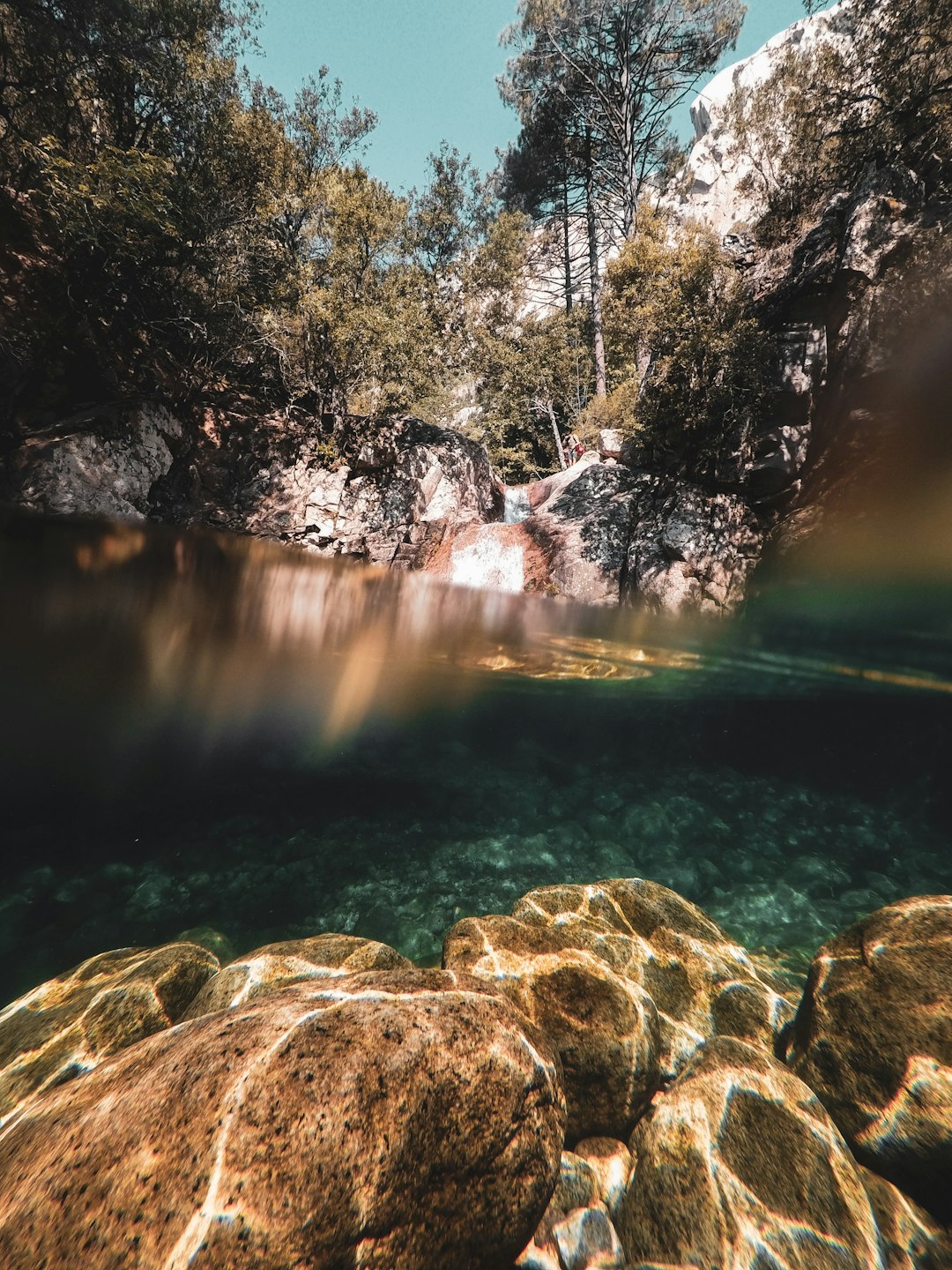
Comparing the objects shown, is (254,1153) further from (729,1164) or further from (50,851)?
(50,851)

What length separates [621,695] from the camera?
41.4 ft

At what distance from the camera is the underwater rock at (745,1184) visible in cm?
243

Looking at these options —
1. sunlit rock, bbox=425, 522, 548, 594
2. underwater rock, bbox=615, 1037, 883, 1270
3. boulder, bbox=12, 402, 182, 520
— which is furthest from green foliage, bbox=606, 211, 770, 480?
underwater rock, bbox=615, 1037, 883, 1270

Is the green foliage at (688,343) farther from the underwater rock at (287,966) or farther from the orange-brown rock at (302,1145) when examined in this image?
the orange-brown rock at (302,1145)

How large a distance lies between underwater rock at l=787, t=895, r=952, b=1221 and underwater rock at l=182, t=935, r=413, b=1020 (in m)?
3.29

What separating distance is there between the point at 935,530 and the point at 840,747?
7.72 meters

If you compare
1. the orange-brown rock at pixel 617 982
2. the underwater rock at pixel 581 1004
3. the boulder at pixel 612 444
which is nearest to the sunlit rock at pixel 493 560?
the boulder at pixel 612 444

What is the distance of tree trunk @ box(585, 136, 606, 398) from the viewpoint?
21.2 m

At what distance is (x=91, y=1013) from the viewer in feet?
11.8

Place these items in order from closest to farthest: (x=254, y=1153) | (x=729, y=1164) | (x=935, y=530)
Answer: (x=254, y=1153), (x=729, y=1164), (x=935, y=530)

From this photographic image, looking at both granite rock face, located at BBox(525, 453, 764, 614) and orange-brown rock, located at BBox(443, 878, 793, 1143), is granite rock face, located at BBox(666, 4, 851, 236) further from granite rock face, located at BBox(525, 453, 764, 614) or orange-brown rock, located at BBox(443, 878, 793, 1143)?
orange-brown rock, located at BBox(443, 878, 793, 1143)

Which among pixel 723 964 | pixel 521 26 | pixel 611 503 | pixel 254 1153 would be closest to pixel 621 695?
pixel 611 503

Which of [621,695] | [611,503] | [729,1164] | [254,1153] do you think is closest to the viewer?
[254,1153]

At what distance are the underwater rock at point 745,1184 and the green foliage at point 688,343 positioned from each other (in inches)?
515
